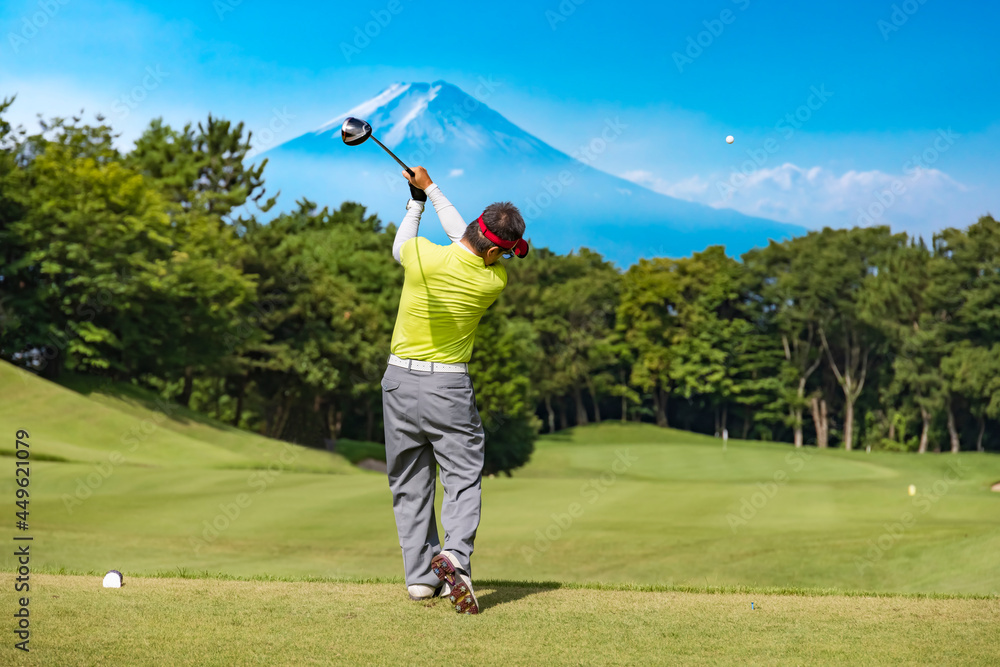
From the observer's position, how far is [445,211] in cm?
556

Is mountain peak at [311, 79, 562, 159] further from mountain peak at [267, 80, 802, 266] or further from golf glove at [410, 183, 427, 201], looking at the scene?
golf glove at [410, 183, 427, 201]

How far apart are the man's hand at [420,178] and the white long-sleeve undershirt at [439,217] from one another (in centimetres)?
3

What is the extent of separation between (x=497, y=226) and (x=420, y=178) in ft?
1.84

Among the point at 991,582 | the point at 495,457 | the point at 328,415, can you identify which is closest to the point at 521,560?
the point at 991,582

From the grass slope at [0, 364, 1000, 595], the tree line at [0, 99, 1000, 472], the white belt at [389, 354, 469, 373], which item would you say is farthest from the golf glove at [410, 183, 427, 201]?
the tree line at [0, 99, 1000, 472]

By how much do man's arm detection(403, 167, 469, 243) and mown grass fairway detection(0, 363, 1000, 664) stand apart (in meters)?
2.16

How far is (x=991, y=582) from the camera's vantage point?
10.1 metres

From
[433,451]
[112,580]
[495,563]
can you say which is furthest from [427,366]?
[495,563]

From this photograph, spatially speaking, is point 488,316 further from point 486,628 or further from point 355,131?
point 486,628

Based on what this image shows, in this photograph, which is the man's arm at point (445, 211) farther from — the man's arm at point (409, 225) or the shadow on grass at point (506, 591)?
the shadow on grass at point (506, 591)

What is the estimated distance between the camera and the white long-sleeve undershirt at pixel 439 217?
18.1 feet

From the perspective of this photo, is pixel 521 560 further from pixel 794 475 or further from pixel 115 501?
pixel 794 475

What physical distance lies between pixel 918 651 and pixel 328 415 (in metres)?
50.9

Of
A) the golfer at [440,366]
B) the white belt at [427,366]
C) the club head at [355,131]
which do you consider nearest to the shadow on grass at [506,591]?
the golfer at [440,366]
